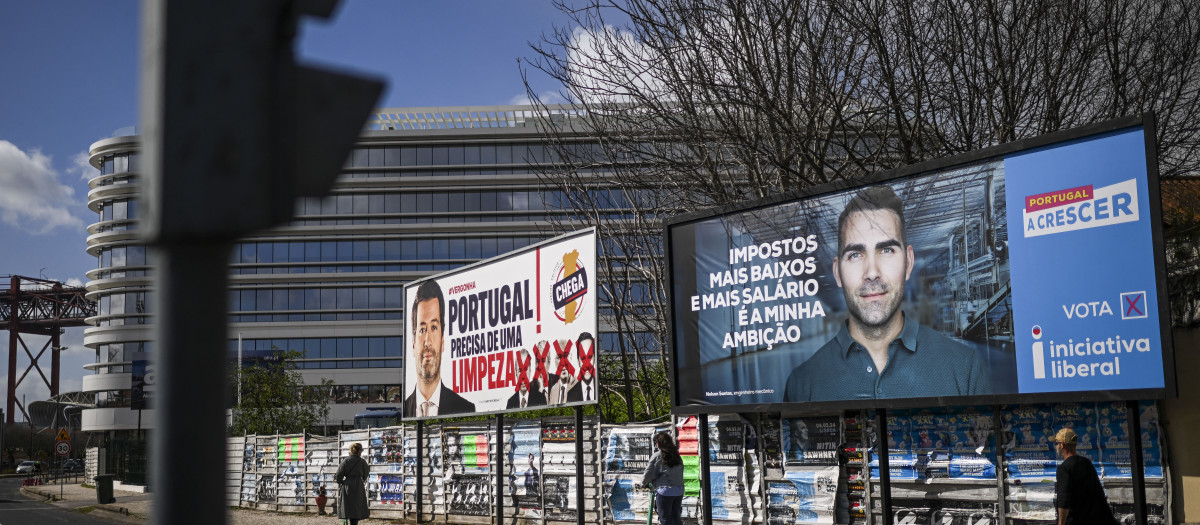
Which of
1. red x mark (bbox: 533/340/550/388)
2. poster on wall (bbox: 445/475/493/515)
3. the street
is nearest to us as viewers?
red x mark (bbox: 533/340/550/388)

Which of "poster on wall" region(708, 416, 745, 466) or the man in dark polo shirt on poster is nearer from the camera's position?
the man in dark polo shirt on poster

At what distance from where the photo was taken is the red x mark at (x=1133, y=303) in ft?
33.8

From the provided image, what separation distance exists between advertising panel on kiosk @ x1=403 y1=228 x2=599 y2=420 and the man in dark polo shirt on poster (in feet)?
13.2

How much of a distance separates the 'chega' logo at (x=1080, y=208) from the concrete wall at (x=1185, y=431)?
5.40ft

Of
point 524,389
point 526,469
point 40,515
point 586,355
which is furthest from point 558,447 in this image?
point 40,515

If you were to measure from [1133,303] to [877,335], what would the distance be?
2.90m

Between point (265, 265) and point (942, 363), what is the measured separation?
283 ft

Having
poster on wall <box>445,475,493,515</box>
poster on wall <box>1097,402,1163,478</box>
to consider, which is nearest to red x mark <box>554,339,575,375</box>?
poster on wall <box>445,475,493,515</box>

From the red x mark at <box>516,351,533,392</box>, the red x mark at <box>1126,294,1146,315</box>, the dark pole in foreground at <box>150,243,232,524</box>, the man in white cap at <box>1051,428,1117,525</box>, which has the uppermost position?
the red x mark at <box>1126,294,1146,315</box>

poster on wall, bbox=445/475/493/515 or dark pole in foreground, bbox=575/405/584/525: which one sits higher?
dark pole in foreground, bbox=575/405/584/525

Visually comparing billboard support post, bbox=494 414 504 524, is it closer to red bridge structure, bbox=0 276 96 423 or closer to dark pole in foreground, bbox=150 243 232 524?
dark pole in foreground, bbox=150 243 232 524

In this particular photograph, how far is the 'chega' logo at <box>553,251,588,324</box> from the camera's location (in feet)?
53.1

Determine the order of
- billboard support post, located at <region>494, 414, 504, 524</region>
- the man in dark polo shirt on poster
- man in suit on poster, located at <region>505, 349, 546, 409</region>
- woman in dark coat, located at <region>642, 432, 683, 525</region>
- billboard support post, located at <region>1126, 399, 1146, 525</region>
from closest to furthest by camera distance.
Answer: billboard support post, located at <region>1126, 399, 1146, 525</region> < the man in dark polo shirt on poster < woman in dark coat, located at <region>642, 432, 683, 525</region> < man in suit on poster, located at <region>505, 349, 546, 409</region> < billboard support post, located at <region>494, 414, 504, 524</region>

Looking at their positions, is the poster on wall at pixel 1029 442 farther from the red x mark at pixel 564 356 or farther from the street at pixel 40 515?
the street at pixel 40 515
